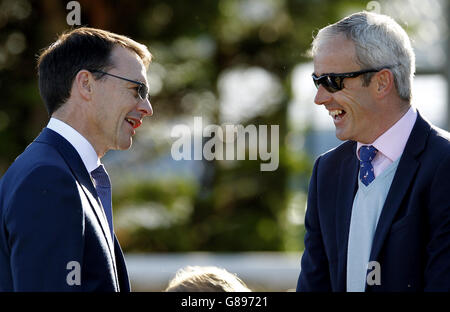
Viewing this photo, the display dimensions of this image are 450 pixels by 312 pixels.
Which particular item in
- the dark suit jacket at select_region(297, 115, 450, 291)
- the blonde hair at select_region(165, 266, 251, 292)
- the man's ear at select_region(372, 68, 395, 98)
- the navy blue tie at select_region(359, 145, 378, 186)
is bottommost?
the blonde hair at select_region(165, 266, 251, 292)

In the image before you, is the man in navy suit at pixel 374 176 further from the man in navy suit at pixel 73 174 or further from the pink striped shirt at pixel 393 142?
the man in navy suit at pixel 73 174

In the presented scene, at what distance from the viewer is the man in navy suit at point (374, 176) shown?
2.75 metres

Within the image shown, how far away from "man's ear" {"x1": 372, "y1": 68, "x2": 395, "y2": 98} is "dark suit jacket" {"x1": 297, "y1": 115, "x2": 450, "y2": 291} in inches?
7.9

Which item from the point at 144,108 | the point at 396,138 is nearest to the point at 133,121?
the point at 144,108

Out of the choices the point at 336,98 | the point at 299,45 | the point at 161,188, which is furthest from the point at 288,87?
the point at 336,98

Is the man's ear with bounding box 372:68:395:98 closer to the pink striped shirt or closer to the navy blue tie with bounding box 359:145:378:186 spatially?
the pink striped shirt

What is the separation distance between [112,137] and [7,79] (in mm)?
6840

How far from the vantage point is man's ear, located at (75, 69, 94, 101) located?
9.46 ft

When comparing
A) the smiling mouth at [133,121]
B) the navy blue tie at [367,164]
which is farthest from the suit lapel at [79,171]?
the navy blue tie at [367,164]

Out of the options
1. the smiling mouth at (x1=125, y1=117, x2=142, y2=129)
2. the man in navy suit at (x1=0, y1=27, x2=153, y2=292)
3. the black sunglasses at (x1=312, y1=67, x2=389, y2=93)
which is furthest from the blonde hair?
the black sunglasses at (x1=312, y1=67, x2=389, y2=93)

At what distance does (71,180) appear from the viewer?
2.49 metres

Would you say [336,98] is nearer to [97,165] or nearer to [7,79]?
[97,165]

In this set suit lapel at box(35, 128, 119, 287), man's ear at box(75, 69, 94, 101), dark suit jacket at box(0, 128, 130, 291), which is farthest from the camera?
man's ear at box(75, 69, 94, 101)

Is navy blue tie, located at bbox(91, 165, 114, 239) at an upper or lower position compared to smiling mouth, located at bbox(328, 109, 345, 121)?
lower
